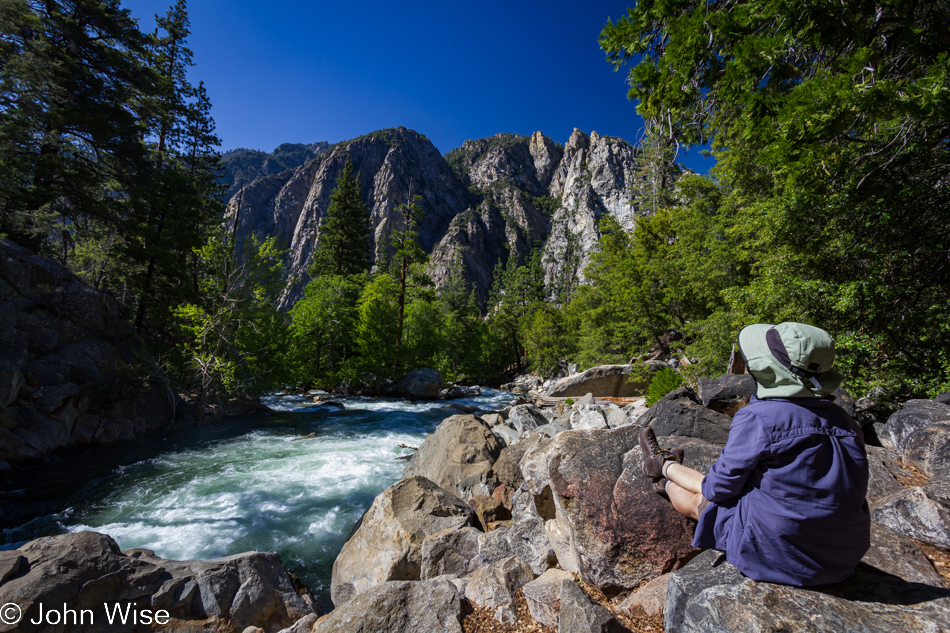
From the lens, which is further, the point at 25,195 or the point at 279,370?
the point at 279,370

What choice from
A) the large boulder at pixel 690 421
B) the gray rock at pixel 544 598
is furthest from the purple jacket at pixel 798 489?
the large boulder at pixel 690 421

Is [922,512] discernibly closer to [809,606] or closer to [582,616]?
[809,606]

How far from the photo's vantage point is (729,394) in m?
6.30

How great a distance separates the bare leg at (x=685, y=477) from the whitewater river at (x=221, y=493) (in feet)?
17.0

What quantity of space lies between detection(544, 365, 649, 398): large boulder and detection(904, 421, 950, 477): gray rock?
12.7m

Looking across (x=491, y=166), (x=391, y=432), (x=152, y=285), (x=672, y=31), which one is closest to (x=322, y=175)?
(x=491, y=166)

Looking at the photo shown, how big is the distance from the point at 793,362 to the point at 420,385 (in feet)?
69.0

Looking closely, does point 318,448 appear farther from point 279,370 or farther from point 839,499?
point 839,499

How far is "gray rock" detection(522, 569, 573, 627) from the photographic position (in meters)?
2.82

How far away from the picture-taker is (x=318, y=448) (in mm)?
10977

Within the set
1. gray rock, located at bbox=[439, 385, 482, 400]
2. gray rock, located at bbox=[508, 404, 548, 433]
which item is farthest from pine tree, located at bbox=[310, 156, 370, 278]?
gray rock, located at bbox=[508, 404, 548, 433]

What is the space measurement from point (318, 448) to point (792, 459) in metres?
11.7

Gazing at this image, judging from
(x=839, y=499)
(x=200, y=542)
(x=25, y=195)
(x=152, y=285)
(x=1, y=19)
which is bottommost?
(x=200, y=542)

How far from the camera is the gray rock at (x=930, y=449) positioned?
4.21 meters
